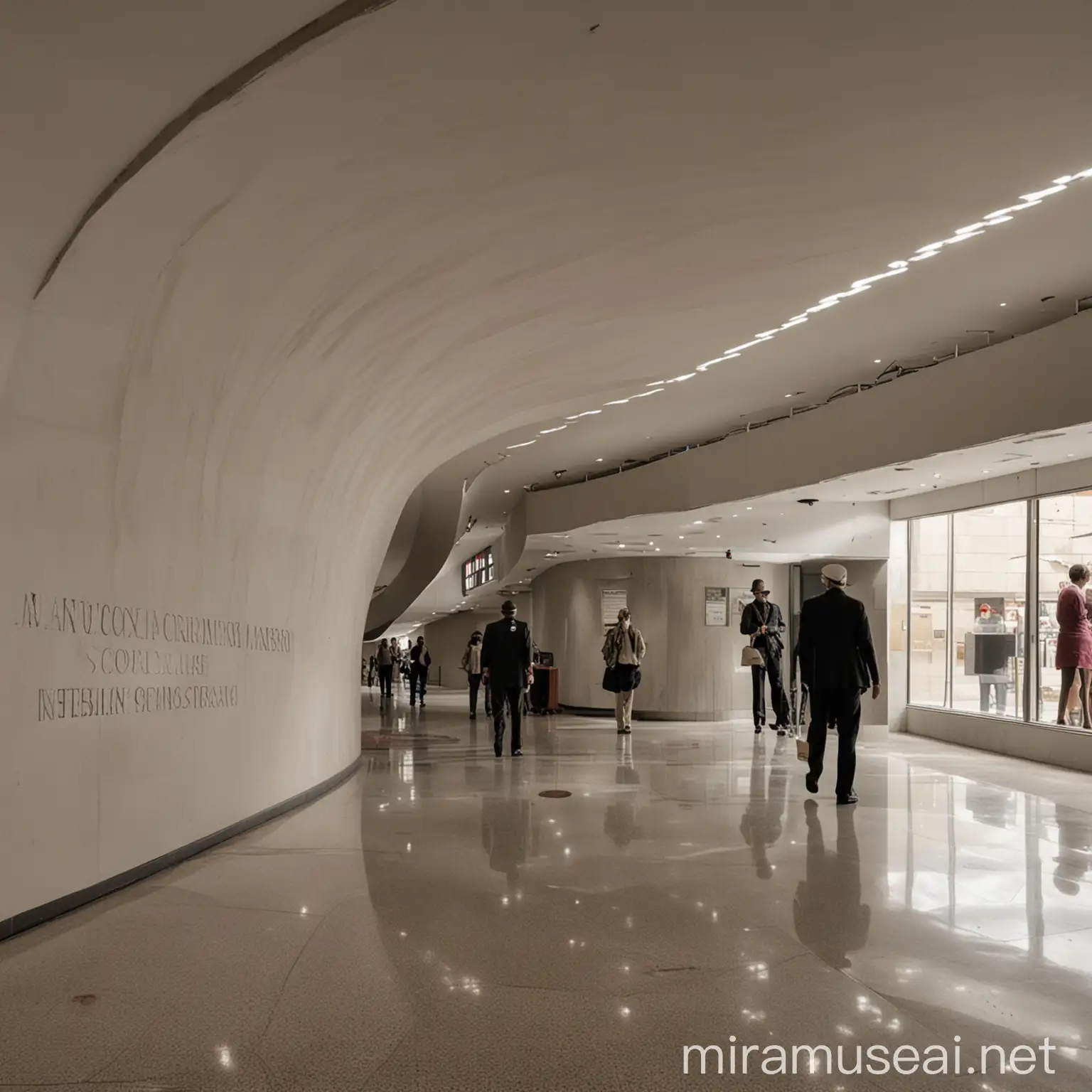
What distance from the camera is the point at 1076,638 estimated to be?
11.5m

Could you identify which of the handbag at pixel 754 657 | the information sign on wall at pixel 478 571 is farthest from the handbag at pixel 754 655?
the information sign on wall at pixel 478 571

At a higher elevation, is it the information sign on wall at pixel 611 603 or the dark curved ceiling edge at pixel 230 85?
the dark curved ceiling edge at pixel 230 85

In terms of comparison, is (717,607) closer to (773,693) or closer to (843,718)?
(773,693)

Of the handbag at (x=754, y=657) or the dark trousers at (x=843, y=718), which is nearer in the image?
the dark trousers at (x=843, y=718)

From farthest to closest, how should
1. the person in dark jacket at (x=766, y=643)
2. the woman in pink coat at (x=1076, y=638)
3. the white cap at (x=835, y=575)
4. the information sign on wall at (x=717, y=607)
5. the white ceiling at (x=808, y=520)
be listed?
the information sign on wall at (x=717, y=607) < the person in dark jacket at (x=766, y=643) < the woman in pink coat at (x=1076, y=638) < the white ceiling at (x=808, y=520) < the white cap at (x=835, y=575)

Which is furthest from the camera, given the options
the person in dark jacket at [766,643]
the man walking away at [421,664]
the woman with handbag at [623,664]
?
the man walking away at [421,664]

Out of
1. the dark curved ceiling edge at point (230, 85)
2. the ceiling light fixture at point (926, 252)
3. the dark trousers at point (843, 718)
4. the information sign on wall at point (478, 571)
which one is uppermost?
the ceiling light fixture at point (926, 252)

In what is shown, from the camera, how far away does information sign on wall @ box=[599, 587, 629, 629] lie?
20.7 m

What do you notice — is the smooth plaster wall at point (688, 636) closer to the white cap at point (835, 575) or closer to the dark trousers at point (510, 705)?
the dark trousers at point (510, 705)

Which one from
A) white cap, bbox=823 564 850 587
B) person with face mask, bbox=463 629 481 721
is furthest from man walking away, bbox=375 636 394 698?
white cap, bbox=823 564 850 587

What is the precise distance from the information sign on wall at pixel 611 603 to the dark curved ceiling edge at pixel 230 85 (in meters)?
16.9

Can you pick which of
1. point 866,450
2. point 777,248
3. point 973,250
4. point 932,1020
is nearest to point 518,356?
point 777,248

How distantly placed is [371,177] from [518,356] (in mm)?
3967

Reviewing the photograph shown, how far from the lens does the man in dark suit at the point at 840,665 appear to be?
28.6 feet
